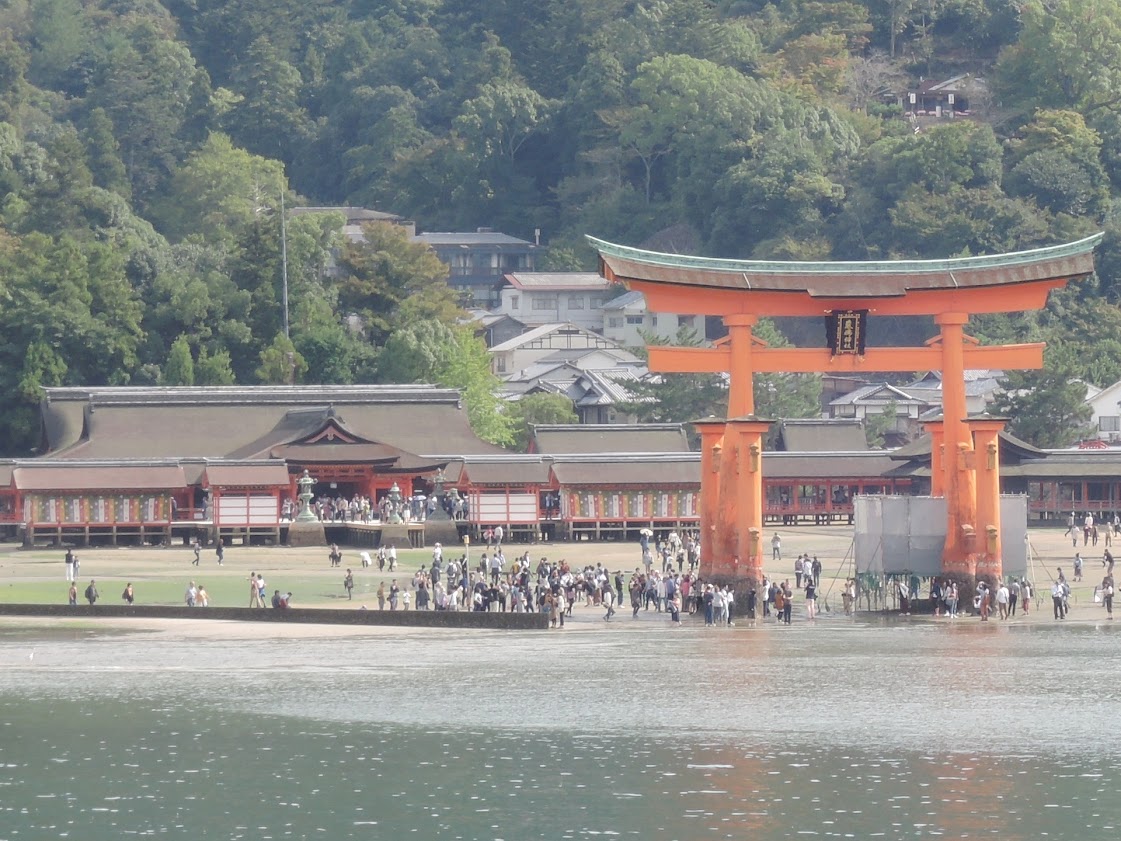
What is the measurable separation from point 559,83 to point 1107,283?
4266 centimetres

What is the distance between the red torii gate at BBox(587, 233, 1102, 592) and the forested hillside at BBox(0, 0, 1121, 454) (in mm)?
38659

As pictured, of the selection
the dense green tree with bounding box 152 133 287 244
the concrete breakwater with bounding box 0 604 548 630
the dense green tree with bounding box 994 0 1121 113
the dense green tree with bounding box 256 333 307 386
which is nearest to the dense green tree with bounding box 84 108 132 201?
the dense green tree with bounding box 152 133 287 244

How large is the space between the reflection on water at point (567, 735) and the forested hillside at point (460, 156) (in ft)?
145

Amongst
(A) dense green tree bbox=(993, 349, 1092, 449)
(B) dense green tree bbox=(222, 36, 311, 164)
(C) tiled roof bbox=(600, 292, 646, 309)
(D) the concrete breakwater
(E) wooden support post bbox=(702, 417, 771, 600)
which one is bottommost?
(D) the concrete breakwater

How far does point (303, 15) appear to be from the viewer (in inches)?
6476

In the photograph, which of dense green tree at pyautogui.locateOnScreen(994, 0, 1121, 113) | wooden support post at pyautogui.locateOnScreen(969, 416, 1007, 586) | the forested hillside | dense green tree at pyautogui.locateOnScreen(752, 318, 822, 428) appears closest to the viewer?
wooden support post at pyautogui.locateOnScreen(969, 416, 1007, 586)

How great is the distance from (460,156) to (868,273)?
88321 millimetres

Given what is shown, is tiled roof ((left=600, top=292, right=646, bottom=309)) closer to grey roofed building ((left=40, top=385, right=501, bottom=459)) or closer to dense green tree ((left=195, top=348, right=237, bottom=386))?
dense green tree ((left=195, top=348, right=237, bottom=386))

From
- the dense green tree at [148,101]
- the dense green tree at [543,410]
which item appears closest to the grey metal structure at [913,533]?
the dense green tree at [543,410]

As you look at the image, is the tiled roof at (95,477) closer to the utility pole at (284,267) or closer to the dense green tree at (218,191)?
the utility pole at (284,267)

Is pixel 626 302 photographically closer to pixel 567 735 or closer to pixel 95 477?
pixel 95 477

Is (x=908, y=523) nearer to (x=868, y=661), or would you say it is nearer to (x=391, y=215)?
(x=868, y=661)

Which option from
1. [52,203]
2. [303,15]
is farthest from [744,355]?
[303,15]

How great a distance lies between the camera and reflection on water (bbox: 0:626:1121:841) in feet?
106
